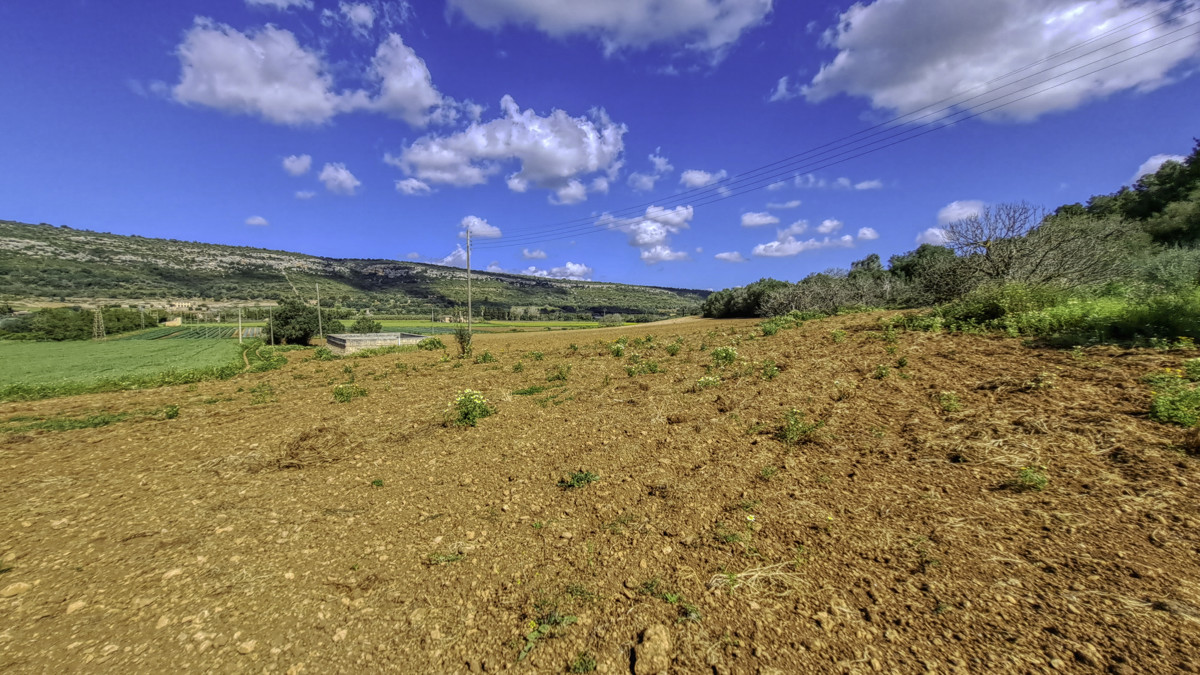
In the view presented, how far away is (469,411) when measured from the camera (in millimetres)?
7633

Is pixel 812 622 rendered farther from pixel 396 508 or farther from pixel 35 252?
pixel 35 252

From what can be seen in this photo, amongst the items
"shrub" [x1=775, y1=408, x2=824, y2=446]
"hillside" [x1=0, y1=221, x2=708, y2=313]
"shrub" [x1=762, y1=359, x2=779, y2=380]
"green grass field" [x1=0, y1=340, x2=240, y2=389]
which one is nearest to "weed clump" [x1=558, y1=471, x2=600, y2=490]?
"shrub" [x1=775, y1=408, x2=824, y2=446]

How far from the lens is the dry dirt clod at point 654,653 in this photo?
241 centimetres

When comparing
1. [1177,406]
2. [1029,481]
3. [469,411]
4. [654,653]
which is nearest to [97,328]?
[469,411]

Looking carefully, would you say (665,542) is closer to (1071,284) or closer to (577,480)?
(577,480)

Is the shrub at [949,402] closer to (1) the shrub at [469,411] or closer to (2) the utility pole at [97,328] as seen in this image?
(1) the shrub at [469,411]

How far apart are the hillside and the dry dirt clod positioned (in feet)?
208

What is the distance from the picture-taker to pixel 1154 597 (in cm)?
238

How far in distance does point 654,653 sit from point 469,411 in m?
5.82

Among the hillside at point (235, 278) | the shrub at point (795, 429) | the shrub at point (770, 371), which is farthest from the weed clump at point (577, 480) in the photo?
the hillside at point (235, 278)

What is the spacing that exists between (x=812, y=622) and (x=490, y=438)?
5.28m

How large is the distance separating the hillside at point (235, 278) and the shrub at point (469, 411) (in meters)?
58.9

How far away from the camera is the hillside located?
84.7m

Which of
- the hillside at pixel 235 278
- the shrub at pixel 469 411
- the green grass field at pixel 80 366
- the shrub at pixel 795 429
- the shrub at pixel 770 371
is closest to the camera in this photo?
the shrub at pixel 795 429
